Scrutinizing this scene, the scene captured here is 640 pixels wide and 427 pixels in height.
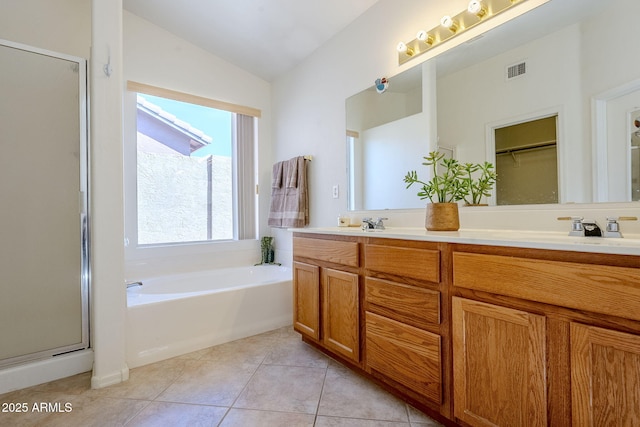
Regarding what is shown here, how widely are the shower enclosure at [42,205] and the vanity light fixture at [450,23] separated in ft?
7.23

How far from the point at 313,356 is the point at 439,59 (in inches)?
79.6

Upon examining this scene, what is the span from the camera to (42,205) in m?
1.71

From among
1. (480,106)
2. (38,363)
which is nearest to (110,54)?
(38,363)

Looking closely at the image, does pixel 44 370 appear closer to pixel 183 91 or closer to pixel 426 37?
pixel 183 91

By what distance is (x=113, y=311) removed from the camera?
5.42 feet

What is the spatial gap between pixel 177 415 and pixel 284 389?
1.69 feet

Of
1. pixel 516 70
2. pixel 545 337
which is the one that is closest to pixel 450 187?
pixel 516 70

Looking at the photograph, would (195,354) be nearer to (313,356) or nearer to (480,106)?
(313,356)

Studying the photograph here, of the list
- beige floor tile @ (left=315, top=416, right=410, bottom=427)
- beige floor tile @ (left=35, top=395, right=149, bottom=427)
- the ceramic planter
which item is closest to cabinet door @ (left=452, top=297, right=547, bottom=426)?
beige floor tile @ (left=315, top=416, right=410, bottom=427)

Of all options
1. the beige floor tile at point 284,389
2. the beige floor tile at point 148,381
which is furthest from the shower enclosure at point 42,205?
the beige floor tile at point 284,389

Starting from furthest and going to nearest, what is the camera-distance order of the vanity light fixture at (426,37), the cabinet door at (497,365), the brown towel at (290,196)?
A: the brown towel at (290,196), the vanity light fixture at (426,37), the cabinet door at (497,365)

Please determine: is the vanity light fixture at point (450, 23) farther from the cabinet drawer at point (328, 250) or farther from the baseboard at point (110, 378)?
the baseboard at point (110, 378)

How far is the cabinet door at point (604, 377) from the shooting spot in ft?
2.51

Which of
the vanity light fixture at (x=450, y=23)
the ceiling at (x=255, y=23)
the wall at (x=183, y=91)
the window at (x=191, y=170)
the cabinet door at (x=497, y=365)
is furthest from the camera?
the window at (x=191, y=170)
